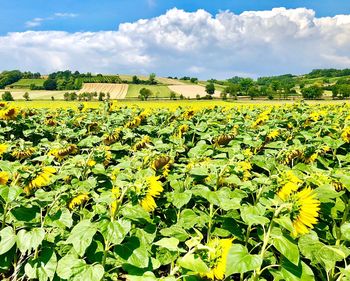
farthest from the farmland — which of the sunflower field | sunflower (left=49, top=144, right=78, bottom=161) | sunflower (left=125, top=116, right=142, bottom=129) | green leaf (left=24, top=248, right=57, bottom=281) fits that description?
green leaf (left=24, top=248, right=57, bottom=281)

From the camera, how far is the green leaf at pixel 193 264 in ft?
6.50

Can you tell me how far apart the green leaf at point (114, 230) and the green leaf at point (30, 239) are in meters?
0.48

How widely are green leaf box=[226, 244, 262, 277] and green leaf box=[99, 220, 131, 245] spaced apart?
2.38 ft

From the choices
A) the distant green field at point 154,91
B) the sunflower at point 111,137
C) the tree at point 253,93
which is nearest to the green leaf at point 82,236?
the sunflower at point 111,137

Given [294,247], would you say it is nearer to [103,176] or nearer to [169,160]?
[169,160]

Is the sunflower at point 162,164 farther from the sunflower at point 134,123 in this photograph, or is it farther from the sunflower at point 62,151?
the sunflower at point 134,123

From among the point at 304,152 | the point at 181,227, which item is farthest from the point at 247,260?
the point at 304,152

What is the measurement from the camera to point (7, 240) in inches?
104

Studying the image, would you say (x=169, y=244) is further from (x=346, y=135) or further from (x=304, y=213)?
(x=346, y=135)

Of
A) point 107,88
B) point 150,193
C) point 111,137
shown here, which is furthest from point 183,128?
point 107,88

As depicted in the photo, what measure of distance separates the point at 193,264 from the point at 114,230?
0.69m

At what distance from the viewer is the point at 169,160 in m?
4.15

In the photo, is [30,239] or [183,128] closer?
[30,239]

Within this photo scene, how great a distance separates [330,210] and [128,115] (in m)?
5.49
